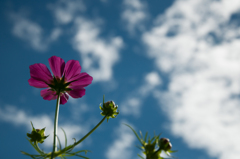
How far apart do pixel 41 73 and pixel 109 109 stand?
17.1 inches

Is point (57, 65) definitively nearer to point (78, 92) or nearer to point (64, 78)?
point (64, 78)

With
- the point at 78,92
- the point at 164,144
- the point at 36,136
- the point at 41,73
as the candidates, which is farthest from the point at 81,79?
the point at 164,144

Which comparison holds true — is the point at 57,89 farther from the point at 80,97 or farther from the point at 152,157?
the point at 152,157

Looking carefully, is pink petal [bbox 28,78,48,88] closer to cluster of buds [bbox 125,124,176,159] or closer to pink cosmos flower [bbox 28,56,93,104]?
pink cosmos flower [bbox 28,56,93,104]

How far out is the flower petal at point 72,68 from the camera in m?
1.43

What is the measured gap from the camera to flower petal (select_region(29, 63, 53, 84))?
133cm

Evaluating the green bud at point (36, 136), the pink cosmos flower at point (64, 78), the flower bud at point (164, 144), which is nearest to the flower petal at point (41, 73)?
the pink cosmos flower at point (64, 78)

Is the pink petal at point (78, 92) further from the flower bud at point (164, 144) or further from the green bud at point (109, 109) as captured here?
the flower bud at point (164, 144)

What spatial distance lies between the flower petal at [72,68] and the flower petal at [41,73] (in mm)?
97

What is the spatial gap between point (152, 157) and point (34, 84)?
2.46 ft

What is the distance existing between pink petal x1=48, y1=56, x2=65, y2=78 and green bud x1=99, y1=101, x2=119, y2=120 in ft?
1.05

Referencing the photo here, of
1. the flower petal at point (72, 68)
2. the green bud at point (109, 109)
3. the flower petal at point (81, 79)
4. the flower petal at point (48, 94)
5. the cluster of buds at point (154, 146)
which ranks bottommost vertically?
the cluster of buds at point (154, 146)

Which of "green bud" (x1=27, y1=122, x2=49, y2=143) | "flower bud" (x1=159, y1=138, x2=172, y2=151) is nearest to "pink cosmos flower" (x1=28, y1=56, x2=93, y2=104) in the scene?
"green bud" (x1=27, y1=122, x2=49, y2=143)

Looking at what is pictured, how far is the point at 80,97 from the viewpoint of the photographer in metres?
1.45
